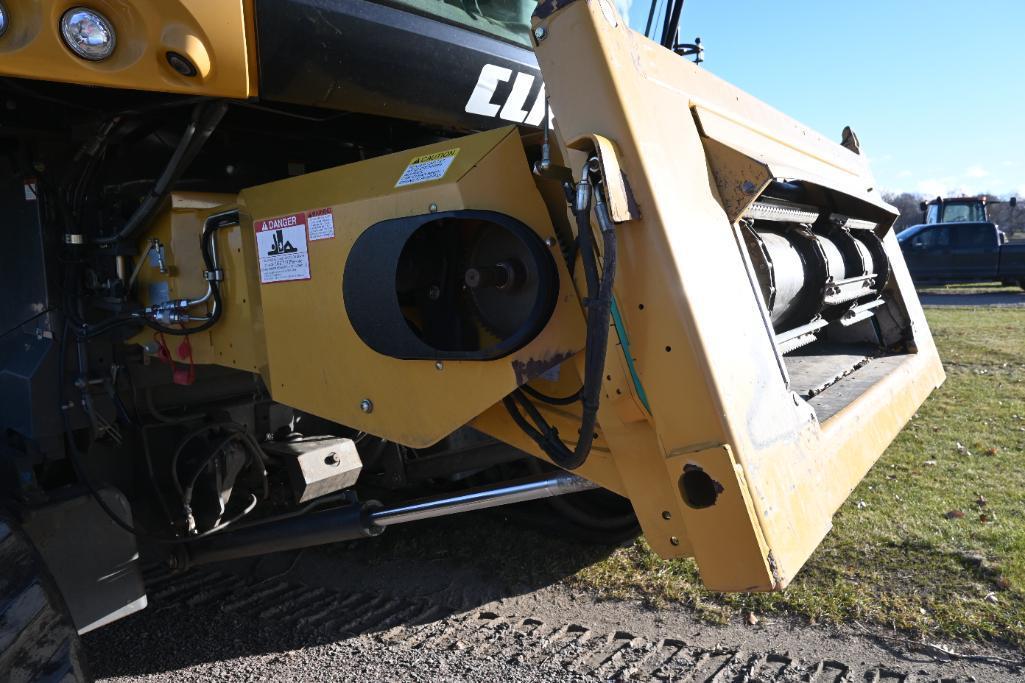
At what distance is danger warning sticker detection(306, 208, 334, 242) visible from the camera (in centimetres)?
194

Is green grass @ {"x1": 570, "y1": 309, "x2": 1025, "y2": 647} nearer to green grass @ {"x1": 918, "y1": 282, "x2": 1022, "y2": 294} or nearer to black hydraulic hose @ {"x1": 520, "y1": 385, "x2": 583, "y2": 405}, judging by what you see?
black hydraulic hose @ {"x1": 520, "y1": 385, "x2": 583, "y2": 405}

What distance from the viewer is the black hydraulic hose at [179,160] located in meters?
2.11

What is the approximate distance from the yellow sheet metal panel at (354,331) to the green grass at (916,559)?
5.20 feet

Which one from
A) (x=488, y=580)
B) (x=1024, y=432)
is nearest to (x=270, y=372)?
(x=488, y=580)

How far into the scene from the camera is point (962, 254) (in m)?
17.8

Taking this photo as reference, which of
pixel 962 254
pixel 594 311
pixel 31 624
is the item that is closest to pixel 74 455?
pixel 31 624

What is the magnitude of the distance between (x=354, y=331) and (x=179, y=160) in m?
Answer: 0.73

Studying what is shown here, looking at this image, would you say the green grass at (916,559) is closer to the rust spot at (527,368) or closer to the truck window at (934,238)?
the rust spot at (527,368)

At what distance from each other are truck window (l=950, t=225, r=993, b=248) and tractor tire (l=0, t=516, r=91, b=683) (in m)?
19.5

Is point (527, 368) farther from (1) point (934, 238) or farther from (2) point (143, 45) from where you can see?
(1) point (934, 238)

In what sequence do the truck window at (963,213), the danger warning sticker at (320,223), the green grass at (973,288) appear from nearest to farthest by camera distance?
the danger warning sticker at (320,223) → the green grass at (973,288) → the truck window at (963,213)

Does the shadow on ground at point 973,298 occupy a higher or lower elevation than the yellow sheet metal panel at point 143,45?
lower

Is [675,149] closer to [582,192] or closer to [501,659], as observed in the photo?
[582,192]

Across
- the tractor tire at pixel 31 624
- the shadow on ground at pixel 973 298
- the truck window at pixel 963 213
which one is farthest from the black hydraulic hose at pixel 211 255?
the truck window at pixel 963 213
